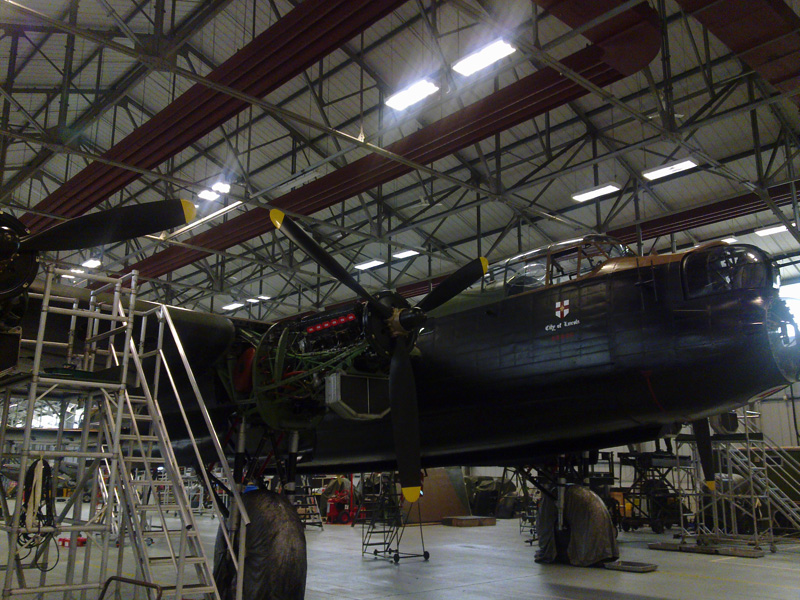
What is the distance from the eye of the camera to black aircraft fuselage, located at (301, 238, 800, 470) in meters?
7.44

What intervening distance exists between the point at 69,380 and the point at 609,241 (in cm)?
726

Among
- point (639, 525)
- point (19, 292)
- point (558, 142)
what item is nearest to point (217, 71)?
point (19, 292)

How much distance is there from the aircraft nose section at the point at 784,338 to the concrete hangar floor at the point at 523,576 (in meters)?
5.24

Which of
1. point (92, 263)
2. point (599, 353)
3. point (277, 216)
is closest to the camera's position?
point (599, 353)

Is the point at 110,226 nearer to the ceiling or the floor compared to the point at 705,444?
nearer to the ceiling

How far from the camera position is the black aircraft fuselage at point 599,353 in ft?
24.4

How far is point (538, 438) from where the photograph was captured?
9.01m

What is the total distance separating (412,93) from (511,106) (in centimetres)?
219

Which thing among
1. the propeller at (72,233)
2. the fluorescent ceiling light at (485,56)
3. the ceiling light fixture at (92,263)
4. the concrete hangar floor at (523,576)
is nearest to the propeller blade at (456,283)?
the propeller at (72,233)

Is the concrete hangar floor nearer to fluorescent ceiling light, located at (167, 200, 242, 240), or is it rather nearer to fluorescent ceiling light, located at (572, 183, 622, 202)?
fluorescent ceiling light, located at (167, 200, 242, 240)

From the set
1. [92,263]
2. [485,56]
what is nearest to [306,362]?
[485,56]

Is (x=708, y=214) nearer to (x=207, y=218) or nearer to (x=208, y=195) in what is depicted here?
(x=207, y=218)

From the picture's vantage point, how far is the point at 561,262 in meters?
9.57

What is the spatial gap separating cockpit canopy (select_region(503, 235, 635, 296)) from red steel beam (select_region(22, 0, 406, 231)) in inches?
202
